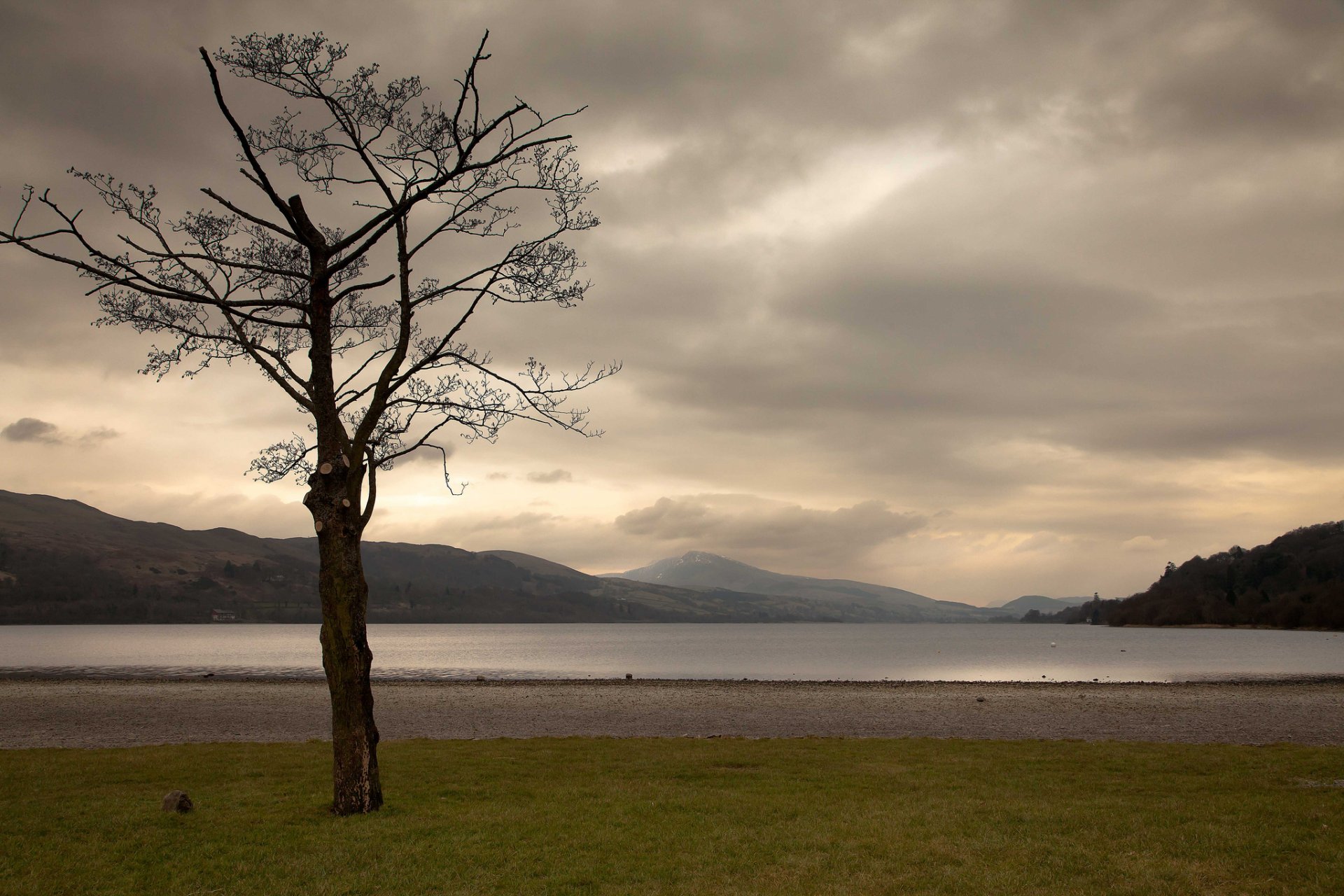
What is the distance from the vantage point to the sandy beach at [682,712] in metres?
27.2

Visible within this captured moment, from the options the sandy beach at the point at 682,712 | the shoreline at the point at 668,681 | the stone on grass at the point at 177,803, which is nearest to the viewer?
the stone on grass at the point at 177,803

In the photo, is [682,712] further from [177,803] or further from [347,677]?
[177,803]

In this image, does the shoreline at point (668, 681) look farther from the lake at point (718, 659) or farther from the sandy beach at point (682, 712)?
the sandy beach at point (682, 712)

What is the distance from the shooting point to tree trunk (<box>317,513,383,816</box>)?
A: 12.6 m

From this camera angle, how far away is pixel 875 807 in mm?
13141

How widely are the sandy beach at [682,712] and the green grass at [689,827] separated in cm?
847

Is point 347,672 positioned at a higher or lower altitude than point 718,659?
higher

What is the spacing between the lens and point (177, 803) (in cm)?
1251

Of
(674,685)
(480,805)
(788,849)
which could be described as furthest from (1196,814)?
(674,685)

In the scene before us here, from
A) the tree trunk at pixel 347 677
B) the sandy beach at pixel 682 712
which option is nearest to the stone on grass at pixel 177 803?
the tree trunk at pixel 347 677

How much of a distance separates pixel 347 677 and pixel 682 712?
25.0 metres

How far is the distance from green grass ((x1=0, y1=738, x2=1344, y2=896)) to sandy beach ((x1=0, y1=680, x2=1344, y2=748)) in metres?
8.47

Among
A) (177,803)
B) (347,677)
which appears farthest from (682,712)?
(177,803)

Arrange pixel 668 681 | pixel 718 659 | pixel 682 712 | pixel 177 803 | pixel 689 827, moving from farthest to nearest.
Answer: pixel 718 659 < pixel 668 681 < pixel 682 712 < pixel 177 803 < pixel 689 827
